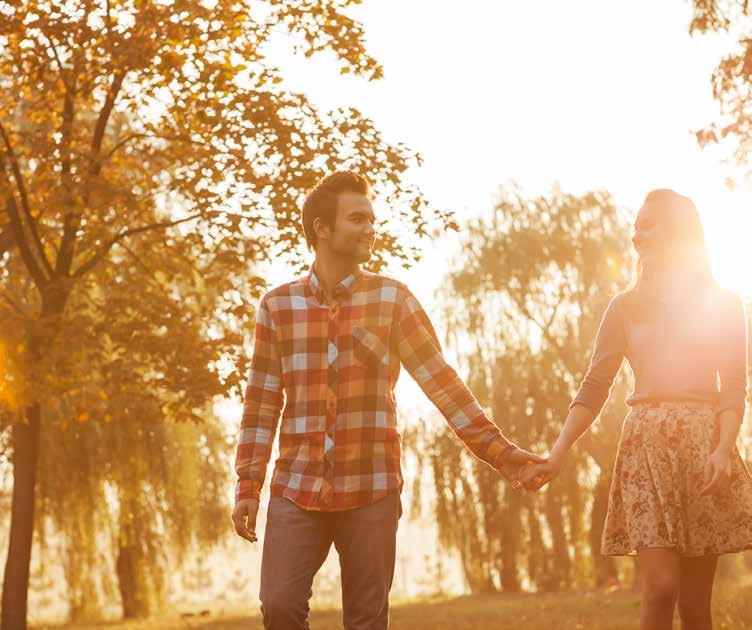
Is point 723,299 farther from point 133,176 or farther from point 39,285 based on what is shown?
point 133,176

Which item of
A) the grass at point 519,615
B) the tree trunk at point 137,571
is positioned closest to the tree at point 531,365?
the grass at point 519,615

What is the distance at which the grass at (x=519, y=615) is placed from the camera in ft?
41.5

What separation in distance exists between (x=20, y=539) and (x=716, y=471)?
1097cm

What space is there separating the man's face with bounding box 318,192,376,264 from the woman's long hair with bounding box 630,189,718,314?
1.13 meters

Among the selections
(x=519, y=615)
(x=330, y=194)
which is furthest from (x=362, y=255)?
(x=519, y=615)

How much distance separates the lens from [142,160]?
1464 centimetres

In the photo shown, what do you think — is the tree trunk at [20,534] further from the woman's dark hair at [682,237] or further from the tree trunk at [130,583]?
the woman's dark hair at [682,237]

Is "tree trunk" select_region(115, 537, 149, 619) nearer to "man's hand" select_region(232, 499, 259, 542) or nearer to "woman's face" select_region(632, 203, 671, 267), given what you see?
"man's hand" select_region(232, 499, 259, 542)

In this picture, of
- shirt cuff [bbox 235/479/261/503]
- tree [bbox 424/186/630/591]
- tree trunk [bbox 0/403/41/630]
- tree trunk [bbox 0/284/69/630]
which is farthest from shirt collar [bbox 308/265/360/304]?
tree [bbox 424/186/630/591]

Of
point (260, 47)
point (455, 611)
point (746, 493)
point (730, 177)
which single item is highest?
point (260, 47)

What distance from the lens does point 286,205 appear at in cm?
1286

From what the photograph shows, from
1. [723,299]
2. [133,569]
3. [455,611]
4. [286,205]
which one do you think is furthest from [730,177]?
[133,569]

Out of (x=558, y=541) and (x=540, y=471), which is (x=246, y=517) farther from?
(x=558, y=541)

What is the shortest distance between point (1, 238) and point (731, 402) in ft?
38.3
